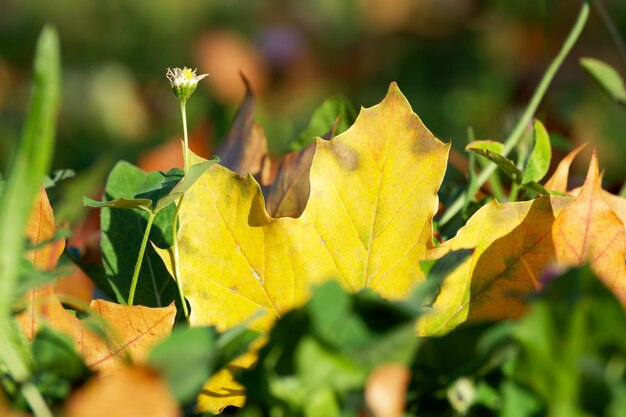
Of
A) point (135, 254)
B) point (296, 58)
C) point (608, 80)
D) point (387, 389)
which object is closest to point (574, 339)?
point (387, 389)

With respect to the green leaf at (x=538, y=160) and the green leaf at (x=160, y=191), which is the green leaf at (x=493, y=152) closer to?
the green leaf at (x=538, y=160)

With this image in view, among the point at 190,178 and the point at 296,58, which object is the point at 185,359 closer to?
the point at 190,178

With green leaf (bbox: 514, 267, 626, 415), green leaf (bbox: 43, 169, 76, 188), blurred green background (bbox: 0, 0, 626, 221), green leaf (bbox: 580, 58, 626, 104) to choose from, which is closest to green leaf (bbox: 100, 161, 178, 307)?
green leaf (bbox: 43, 169, 76, 188)

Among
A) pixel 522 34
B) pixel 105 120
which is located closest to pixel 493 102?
pixel 522 34

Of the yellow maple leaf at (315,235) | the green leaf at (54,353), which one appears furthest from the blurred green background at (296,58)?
the green leaf at (54,353)

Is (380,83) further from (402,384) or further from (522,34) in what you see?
(402,384)

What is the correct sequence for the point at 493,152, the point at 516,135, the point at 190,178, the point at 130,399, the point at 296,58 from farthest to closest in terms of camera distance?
the point at 296,58 → the point at 516,135 → the point at 493,152 → the point at 190,178 → the point at 130,399

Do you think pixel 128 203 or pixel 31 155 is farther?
pixel 128 203
